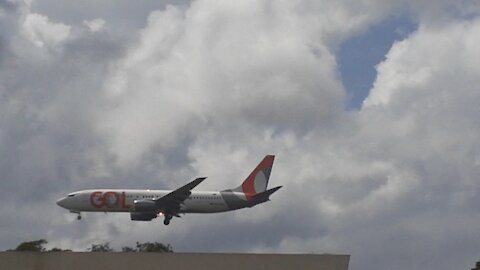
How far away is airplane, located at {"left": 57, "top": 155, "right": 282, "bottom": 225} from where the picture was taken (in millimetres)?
103250

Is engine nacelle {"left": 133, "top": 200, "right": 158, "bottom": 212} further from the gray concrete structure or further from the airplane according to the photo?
the gray concrete structure

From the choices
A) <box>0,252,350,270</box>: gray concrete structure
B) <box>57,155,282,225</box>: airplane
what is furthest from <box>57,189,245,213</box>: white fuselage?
<box>0,252,350,270</box>: gray concrete structure

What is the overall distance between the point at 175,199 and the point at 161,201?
66.0 inches

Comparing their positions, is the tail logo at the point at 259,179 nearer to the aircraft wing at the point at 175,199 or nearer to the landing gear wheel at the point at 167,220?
the aircraft wing at the point at 175,199

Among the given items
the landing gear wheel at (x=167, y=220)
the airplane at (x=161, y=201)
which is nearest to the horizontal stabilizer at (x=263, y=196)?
the airplane at (x=161, y=201)

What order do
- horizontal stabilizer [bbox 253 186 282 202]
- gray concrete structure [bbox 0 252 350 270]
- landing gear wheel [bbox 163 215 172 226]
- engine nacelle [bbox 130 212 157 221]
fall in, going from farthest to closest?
landing gear wheel [bbox 163 215 172 226], horizontal stabilizer [bbox 253 186 282 202], engine nacelle [bbox 130 212 157 221], gray concrete structure [bbox 0 252 350 270]

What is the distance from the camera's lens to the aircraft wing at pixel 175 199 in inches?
4053

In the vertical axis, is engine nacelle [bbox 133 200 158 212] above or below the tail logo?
below

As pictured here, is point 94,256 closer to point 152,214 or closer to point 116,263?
point 116,263

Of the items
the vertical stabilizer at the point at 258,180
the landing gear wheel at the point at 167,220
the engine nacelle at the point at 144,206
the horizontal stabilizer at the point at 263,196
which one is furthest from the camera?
the vertical stabilizer at the point at 258,180

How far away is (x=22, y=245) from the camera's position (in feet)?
273

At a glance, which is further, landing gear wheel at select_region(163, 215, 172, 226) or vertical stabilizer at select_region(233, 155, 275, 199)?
vertical stabilizer at select_region(233, 155, 275, 199)

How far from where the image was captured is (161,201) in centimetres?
10344

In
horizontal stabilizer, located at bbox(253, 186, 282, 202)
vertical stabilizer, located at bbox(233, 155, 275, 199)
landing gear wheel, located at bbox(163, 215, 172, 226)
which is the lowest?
landing gear wheel, located at bbox(163, 215, 172, 226)
